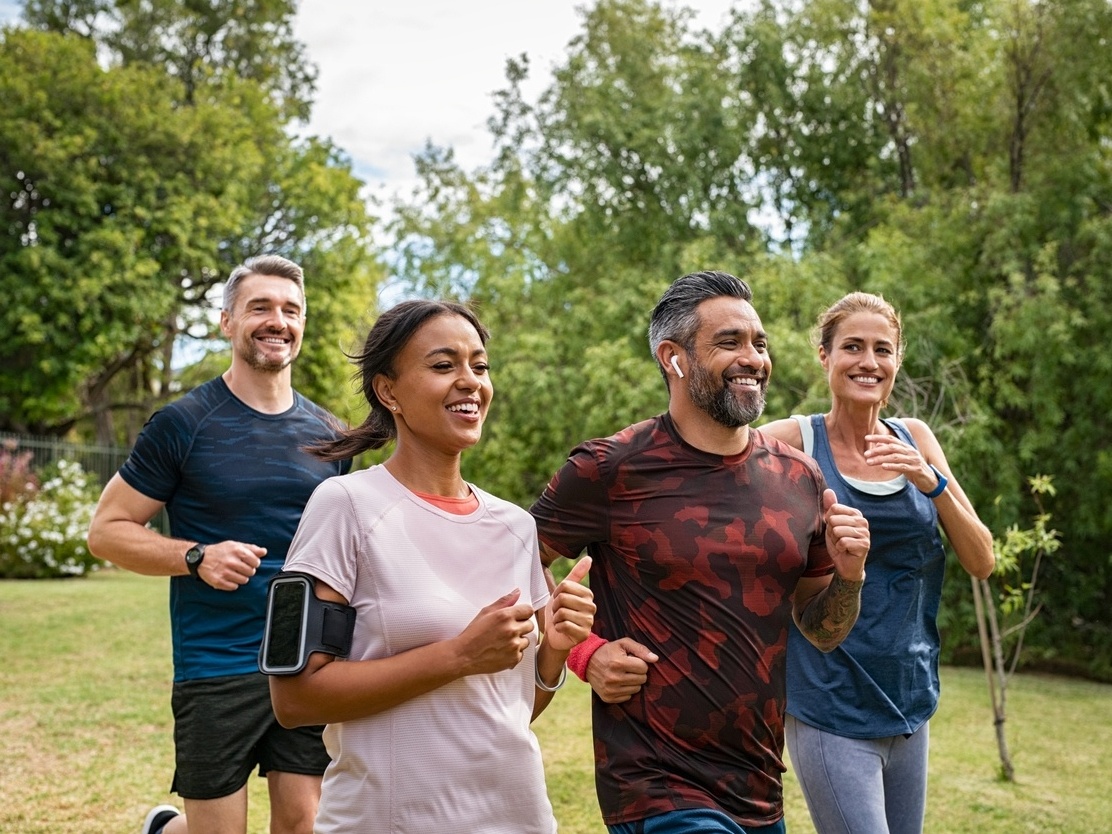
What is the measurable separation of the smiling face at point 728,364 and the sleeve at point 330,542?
1.08m

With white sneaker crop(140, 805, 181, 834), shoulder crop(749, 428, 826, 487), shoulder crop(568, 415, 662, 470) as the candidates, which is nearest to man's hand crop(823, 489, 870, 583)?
shoulder crop(749, 428, 826, 487)

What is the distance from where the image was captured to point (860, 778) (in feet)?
11.9

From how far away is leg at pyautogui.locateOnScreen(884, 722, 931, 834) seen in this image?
382 centimetres

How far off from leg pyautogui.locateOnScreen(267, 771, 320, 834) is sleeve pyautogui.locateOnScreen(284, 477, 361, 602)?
203 cm

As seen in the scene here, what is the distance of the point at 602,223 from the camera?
2197 cm

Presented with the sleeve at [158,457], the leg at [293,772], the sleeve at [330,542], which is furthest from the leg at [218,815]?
the sleeve at [330,542]

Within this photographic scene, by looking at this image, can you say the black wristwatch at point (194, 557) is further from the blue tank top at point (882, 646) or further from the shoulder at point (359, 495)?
the blue tank top at point (882, 646)

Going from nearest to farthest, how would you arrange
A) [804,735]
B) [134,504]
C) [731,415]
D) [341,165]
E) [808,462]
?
[731,415]
[808,462]
[804,735]
[134,504]
[341,165]

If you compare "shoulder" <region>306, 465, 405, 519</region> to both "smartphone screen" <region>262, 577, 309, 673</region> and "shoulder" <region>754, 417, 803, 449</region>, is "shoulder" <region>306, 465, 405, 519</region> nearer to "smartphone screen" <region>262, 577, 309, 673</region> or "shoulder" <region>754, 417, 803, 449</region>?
"smartphone screen" <region>262, 577, 309, 673</region>

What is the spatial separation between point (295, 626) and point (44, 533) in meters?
20.2

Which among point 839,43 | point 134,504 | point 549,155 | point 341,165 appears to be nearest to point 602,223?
point 549,155

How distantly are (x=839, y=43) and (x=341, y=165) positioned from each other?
17015mm

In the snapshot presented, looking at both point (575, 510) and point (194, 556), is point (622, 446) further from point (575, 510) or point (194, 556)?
point (194, 556)

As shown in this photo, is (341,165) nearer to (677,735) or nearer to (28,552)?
(28,552)
